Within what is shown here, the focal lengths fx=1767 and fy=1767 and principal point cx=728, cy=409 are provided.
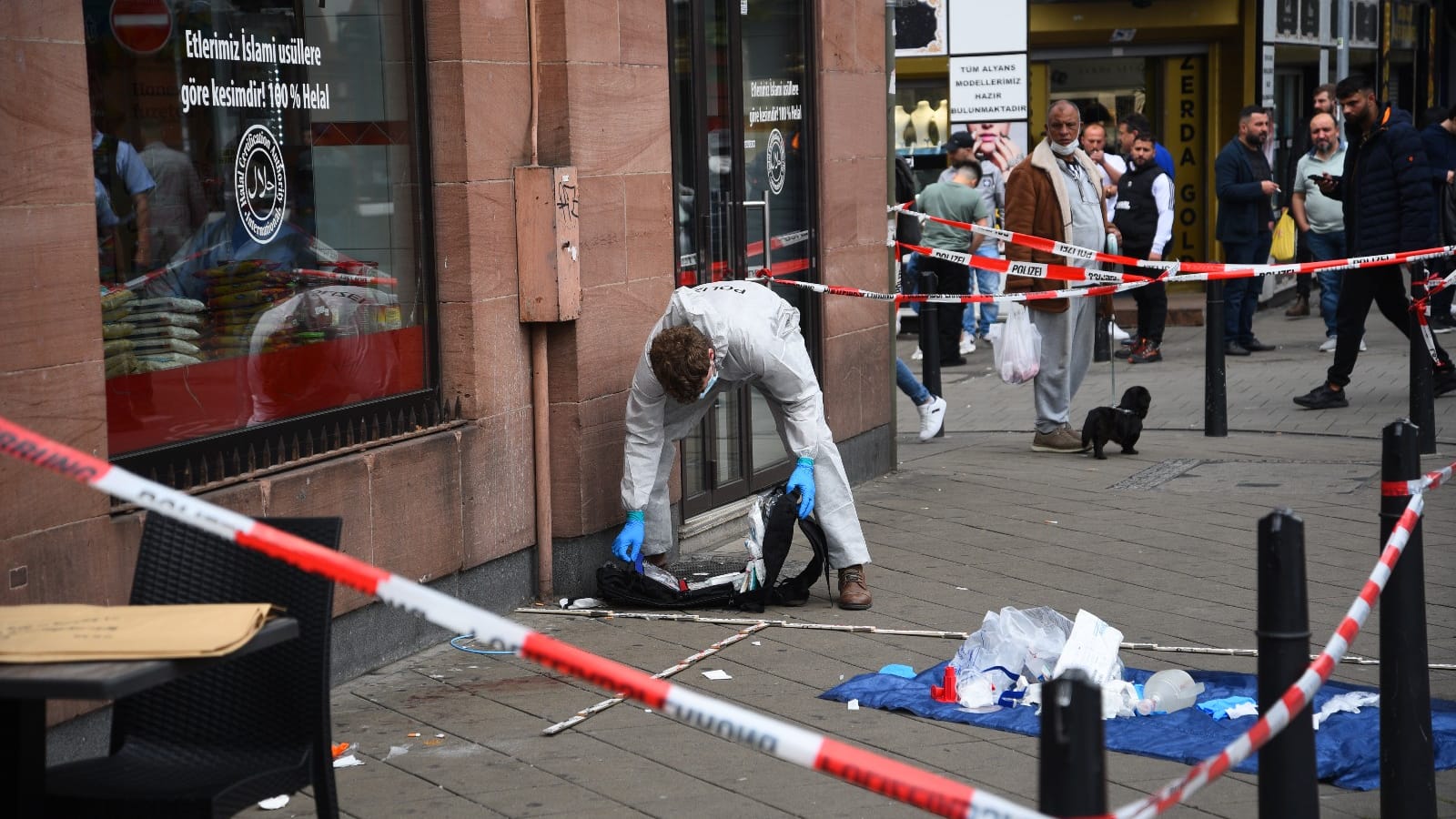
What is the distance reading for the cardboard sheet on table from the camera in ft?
9.30

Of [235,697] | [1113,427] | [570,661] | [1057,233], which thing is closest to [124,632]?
[235,697]

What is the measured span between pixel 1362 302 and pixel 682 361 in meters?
6.60

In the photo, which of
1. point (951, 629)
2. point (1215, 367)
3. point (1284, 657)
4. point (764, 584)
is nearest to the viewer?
point (1284, 657)

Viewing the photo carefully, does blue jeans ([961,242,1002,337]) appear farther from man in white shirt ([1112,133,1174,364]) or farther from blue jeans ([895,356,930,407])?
blue jeans ([895,356,930,407])

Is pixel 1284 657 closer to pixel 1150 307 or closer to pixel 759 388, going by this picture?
pixel 759 388

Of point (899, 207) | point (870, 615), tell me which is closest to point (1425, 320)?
point (899, 207)

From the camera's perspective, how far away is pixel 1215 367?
10.7 metres

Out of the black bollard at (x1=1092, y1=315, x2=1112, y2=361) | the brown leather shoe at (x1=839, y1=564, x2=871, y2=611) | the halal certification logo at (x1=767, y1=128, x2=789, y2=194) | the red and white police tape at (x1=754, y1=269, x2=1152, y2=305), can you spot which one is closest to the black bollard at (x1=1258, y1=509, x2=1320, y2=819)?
the brown leather shoe at (x1=839, y1=564, x2=871, y2=611)

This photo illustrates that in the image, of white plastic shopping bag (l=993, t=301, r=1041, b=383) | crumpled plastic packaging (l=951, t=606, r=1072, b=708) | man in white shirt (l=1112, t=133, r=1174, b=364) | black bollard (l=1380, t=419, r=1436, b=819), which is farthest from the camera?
man in white shirt (l=1112, t=133, r=1174, b=364)

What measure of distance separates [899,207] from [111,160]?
630 cm

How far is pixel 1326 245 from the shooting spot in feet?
48.3

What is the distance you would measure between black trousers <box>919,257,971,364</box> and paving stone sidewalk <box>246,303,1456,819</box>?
129 inches

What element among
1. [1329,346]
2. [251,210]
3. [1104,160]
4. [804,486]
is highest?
[1104,160]

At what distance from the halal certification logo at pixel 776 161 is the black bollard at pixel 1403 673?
4.84 m
